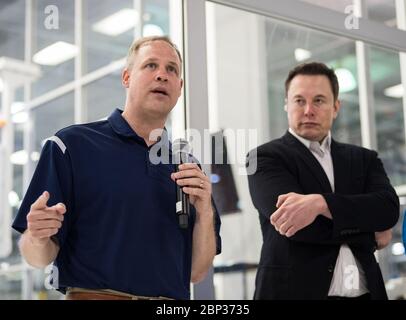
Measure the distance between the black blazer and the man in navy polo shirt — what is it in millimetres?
327

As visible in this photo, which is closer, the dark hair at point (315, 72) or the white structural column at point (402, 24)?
the dark hair at point (315, 72)

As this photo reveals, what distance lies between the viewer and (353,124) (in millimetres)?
3982

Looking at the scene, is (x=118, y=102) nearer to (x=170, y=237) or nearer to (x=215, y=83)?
(x=170, y=237)

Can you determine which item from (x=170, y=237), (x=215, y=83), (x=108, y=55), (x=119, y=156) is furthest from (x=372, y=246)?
(x=215, y=83)

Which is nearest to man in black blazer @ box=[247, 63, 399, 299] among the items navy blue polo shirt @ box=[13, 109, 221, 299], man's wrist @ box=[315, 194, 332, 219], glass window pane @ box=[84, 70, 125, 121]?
man's wrist @ box=[315, 194, 332, 219]

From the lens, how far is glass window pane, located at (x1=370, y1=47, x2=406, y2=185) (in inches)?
147

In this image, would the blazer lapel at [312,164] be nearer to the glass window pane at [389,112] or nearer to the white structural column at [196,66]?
the white structural column at [196,66]

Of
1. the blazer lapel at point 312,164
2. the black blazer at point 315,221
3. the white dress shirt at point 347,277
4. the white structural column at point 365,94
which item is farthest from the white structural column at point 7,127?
the white structural column at point 365,94

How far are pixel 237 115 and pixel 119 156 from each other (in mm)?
3543

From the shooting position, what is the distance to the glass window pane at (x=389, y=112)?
3.74m

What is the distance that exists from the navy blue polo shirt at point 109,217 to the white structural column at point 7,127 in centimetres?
103

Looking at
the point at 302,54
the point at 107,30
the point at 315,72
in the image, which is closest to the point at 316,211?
the point at 315,72

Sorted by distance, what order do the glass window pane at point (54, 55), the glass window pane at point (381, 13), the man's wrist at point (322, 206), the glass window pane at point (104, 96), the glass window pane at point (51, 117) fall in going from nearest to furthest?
1. the man's wrist at point (322, 206)
2. the glass window pane at point (104, 96)
3. the glass window pane at point (51, 117)
4. the glass window pane at point (54, 55)
5. the glass window pane at point (381, 13)

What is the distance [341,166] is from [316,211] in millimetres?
375
